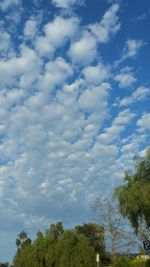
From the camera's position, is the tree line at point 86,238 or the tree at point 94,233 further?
the tree at point 94,233

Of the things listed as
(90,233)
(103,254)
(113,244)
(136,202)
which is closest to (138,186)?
(136,202)

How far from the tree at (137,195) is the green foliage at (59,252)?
485 cm

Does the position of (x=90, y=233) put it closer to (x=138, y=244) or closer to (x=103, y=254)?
(x=103, y=254)

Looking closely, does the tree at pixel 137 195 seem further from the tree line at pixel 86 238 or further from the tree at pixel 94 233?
the tree at pixel 94 233

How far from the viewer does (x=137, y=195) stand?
3825cm

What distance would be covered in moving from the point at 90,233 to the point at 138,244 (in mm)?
16540

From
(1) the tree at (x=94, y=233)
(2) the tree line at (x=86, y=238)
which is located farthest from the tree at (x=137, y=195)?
(1) the tree at (x=94, y=233)

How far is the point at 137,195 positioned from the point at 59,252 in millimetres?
9521

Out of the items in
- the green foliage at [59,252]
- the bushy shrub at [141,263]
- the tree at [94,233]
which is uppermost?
the tree at [94,233]

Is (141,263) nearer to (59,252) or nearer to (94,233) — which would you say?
(59,252)

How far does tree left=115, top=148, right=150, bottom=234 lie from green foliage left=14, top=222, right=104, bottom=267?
4846 mm

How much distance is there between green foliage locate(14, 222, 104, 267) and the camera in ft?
131

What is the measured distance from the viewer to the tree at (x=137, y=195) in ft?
124

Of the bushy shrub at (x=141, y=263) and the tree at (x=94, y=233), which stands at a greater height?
the tree at (x=94, y=233)
